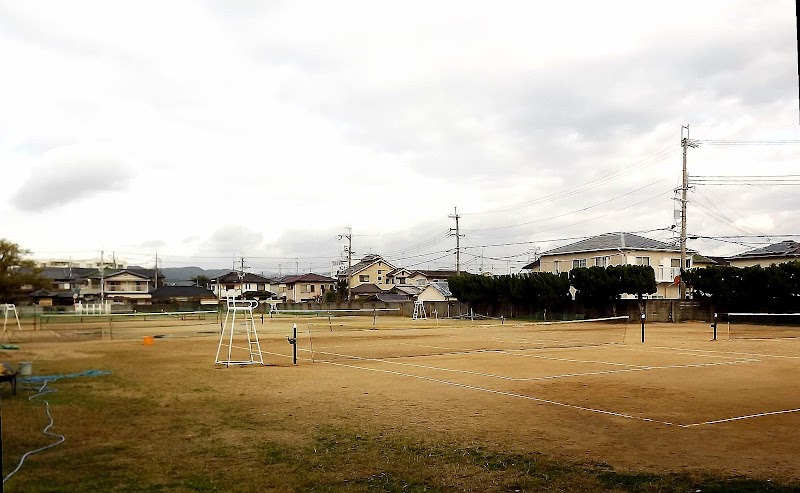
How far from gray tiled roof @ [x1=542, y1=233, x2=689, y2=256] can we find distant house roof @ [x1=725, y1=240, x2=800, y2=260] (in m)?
6.24

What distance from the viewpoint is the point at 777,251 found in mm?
56406

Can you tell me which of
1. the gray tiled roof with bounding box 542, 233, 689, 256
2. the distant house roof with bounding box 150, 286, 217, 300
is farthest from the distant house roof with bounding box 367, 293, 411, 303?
the gray tiled roof with bounding box 542, 233, 689, 256

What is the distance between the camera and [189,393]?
12.5 metres

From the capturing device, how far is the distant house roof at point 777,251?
54.8 meters

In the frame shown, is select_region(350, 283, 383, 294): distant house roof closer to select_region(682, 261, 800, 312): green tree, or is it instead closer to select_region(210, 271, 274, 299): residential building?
select_region(210, 271, 274, 299): residential building

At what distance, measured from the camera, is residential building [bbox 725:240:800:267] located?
5486 centimetres

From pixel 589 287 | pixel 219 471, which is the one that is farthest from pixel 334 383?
pixel 589 287

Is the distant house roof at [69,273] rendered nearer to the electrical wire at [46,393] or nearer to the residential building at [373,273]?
the electrical wire at [46,393]

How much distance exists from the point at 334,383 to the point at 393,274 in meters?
83.1

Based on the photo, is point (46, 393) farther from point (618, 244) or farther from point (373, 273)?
point (373, 273)

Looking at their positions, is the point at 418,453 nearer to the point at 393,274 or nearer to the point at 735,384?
the point at 735,384

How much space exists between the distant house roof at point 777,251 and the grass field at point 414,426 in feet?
137

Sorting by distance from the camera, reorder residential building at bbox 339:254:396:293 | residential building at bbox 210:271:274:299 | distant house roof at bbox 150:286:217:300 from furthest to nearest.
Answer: residential building at bbox 339:254:396:293 → residential building at bbox 210:271:274:299 → distant house roof at bbox 150:286:217:300

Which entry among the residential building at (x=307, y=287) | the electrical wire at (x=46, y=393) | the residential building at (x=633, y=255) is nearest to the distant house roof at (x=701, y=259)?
the residential building at (x=633, y=255)
